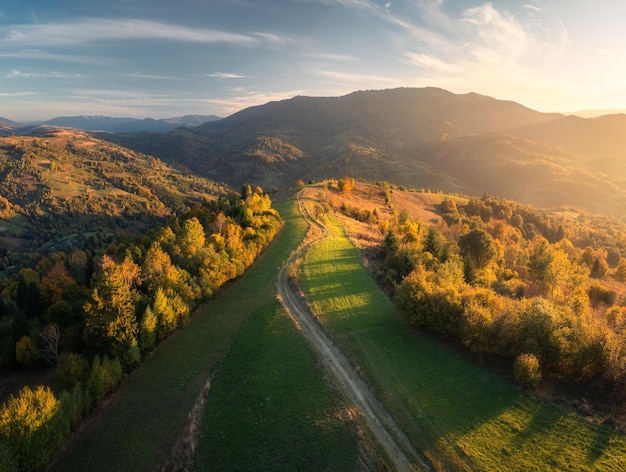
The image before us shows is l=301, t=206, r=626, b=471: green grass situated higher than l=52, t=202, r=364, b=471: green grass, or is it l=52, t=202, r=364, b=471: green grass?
l=301, t=206, r=626, b=471: green grass

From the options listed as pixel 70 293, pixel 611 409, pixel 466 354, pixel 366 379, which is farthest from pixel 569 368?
pixel 70 293

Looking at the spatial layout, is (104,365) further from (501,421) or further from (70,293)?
(501,421)

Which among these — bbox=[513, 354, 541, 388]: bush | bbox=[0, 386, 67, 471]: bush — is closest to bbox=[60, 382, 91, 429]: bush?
bbox=[0, 386, 67, 471]: bush

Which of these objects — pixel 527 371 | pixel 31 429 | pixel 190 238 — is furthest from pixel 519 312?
pixel 190 238

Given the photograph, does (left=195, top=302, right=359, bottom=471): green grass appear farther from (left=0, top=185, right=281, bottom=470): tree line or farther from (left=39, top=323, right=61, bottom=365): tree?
(left=39, top=323, right=61, bottom=365): tree

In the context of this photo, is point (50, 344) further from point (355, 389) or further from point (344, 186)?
point (344, 186)

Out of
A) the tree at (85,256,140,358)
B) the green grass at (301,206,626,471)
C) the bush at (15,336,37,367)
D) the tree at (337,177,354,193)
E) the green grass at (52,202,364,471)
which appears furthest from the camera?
the tree at (337,177,354,193)
